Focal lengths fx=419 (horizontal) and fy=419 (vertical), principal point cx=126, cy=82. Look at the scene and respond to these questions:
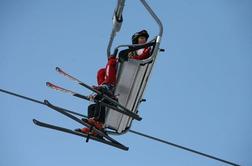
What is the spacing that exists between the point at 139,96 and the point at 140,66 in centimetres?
51

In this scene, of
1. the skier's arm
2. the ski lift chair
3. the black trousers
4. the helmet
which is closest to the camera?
the ski lift chair

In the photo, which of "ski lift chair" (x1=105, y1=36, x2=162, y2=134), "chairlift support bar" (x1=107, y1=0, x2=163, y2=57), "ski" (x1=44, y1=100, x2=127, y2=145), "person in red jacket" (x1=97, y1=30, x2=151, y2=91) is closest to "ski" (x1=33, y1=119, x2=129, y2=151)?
"ski" (x1=44, y1=100, x2=127, y2=145)

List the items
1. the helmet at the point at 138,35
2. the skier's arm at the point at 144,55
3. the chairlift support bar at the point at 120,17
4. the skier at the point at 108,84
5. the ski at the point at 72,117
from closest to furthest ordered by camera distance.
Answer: the chairlift support bar at the point at 120,17 → the ski at the point at 72,117 → the skier at the point at 108,84 → the skier's arm at the point at 144,55 → the helmet at the point at 138,35

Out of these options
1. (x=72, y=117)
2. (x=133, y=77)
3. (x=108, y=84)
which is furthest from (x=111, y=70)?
(x=72, y=117)

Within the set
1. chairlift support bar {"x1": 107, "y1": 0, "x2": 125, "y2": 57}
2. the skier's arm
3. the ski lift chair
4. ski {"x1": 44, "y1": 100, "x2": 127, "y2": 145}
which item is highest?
chairlift support bar {"x1": 107, "y1": 0, "x2": 125, "y2": 57}

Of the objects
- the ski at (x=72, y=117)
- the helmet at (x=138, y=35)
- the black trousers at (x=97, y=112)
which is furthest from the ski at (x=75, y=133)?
the helmet at (x=138, y=35)

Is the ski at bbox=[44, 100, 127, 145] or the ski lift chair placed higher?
the ski lift chair

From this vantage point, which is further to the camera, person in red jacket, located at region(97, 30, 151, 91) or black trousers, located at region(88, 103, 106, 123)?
black trousers, located at region(88, 103, 106, 123)

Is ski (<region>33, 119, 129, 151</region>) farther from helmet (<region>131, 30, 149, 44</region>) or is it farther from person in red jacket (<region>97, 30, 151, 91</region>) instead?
helmet (<region>131, 30, 149, 44</region>)

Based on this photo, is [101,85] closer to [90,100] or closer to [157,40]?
[90,100]

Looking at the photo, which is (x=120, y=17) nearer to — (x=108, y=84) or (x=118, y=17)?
(x=118, y=17)

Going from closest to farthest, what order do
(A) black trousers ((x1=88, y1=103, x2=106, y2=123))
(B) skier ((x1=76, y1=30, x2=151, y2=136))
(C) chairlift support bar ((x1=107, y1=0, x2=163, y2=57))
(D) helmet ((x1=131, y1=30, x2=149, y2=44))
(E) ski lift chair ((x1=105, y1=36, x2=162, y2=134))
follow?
(C) chairlift support bar ((x1=107, y1=0, x2=163, y2=57)) → (E) ski lift chair ((x1=105, y1=36, x2=162, y2=134)) → (B) skier ((x1=76, y1=30, x2=151, y2=136)) → (A) black trousers ((x1=88, y1=103, x2=106, y2=123)) → (D) helmet ((x1=131, y1=30, x2=149, y2=44))

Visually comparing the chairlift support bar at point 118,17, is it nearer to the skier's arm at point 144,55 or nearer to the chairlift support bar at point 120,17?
the chairlift support bar at point 120,17

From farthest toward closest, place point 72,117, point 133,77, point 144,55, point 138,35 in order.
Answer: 1. point 138,35
2. point 144,55
3. point 133,77
4. point 72,117
